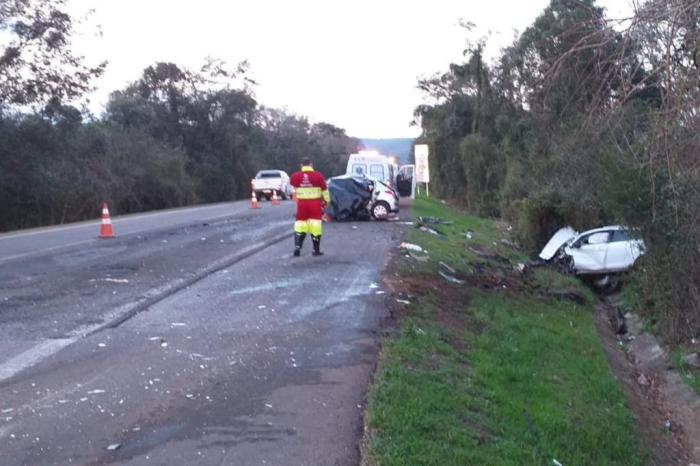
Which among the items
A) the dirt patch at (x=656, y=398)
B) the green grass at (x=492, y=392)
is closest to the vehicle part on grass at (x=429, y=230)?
the dirt patch at (x=656, y=398)

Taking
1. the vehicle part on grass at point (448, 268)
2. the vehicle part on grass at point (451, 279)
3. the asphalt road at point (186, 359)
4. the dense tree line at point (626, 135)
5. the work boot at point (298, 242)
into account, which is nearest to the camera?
the asphalt road at point (186, 359)

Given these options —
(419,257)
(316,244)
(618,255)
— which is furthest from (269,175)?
(316,244)

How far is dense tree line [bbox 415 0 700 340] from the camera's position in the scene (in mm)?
8102

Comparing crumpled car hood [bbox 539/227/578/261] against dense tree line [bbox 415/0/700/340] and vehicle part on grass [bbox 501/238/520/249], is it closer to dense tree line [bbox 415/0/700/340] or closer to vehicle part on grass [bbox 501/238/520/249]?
dense tree line [bbox 415/0/700/340]

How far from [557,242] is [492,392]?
15683mm

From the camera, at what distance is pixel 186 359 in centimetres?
932

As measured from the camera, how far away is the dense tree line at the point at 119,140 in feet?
125

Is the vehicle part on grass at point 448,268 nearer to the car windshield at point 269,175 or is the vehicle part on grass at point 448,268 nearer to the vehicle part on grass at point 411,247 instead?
the vehicle part on grass at point 411,247

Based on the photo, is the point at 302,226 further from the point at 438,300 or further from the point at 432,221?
the point at 432,221

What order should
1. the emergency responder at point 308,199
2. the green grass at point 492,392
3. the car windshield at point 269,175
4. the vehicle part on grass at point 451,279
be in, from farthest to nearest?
the car windshield at point 269,175 < the emergency responder at point 308,199 < the vehicle part on grass at point 451,279 < the green grass at point 492,392

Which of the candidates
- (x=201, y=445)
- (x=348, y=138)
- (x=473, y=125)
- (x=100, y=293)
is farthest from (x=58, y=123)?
(x=348, y=138)

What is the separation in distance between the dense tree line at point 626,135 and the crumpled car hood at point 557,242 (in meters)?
0.66

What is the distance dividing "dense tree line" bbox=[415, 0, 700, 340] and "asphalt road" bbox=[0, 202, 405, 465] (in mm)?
3421

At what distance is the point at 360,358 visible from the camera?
31.7 ft
